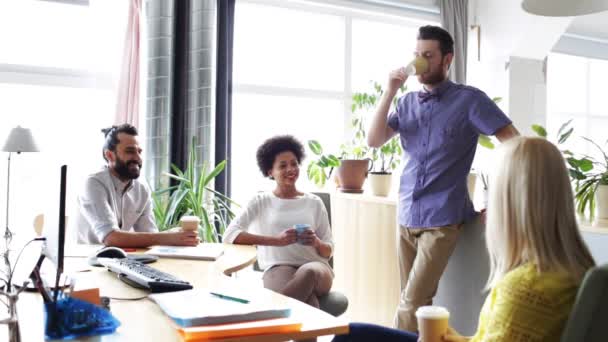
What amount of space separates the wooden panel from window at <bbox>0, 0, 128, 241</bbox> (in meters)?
1.90

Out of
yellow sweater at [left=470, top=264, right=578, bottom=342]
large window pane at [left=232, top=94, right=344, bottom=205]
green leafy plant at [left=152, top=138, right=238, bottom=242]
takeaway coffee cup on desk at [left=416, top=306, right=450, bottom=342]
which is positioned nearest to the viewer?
yellow sweater at [left=470, top=264, right=578, bottom=342]

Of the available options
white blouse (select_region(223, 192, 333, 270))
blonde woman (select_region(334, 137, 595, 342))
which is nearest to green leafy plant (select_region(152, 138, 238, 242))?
white blouse (select_region(223, 192, 333, 270))

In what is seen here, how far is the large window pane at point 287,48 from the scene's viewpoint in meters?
4.78

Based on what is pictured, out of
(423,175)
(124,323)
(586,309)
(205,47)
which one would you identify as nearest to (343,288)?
(423,175)

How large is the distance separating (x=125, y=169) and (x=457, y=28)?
3.64 metres

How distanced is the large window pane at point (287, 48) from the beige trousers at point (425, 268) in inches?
105

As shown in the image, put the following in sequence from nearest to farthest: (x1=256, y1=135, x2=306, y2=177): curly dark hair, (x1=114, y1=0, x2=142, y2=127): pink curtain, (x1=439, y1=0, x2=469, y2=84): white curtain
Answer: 1. (x1=256, y1=135, x2=306, y2=177): curly dark hair
2. (x1=114, y1=0, x2=142, y2=127): pink curtain
3. (x1=439, y1=0, x2=469, y2=84): white curtain

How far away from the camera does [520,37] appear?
201 inches

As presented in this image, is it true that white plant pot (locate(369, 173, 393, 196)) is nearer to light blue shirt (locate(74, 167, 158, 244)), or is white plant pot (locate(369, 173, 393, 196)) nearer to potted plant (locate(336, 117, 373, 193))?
potted plant (locate(336, 117, 373, 193))

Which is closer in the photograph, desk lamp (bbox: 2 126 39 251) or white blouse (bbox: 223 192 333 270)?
white blouse (bbox: 223 192 333 270)

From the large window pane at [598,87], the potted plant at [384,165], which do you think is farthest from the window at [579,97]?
the potted plant at [384,165]

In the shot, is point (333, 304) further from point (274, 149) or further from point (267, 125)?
point (267, 125)

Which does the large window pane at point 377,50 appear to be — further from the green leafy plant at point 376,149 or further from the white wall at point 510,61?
the green leafy plant at point 376,149

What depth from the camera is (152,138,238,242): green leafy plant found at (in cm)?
369
